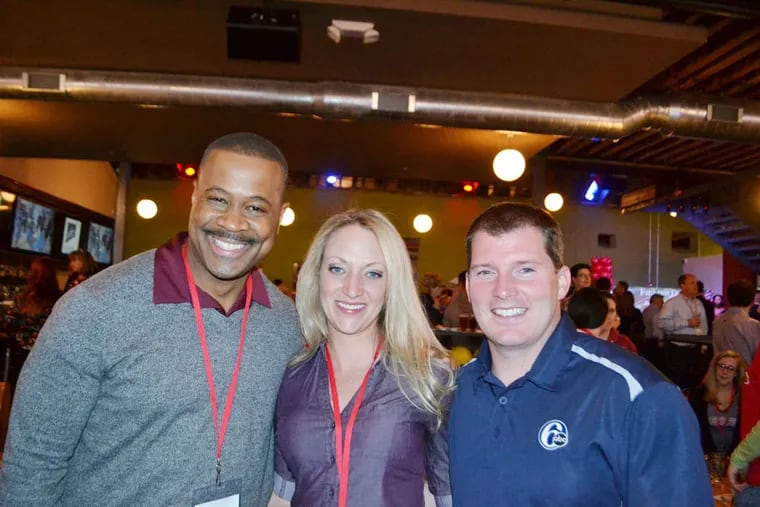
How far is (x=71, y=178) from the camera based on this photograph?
404 inches

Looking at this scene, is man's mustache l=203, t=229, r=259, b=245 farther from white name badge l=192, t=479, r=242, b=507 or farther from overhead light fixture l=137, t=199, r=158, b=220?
overhead light fixture l=137, t=199, r=158, b=220

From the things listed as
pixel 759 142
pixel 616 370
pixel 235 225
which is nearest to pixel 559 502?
pixel 616 370

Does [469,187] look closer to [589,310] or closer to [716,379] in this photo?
[716,379]

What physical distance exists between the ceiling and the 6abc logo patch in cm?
388

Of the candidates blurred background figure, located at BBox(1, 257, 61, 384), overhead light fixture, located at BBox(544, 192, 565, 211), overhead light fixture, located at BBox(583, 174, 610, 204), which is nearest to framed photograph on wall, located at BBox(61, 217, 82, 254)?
blurred background figure, located at BBox(1, 257, 61, 384)

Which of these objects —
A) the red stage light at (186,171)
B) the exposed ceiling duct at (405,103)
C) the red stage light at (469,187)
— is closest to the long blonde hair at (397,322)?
the exposed ceiling duct at (405,103)

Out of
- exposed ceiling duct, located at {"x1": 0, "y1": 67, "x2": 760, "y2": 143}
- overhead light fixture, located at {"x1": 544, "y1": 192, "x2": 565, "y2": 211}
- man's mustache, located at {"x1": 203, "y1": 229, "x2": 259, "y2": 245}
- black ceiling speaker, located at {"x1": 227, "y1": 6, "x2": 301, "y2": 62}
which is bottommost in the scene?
man's mustache, located at {"x1": 203, "y1": 229, "x2": 259, "y2": 245}

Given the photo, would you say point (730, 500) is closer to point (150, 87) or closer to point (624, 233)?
point (150, 87)

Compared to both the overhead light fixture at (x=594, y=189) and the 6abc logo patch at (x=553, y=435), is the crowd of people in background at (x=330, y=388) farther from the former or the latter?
the overhead light fixture at (x=594, y=189)

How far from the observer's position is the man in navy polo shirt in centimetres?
134

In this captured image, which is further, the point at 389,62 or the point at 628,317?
the point at 628,317

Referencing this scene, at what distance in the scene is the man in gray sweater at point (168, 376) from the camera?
1.54m

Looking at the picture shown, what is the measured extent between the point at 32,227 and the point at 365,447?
8433 mm

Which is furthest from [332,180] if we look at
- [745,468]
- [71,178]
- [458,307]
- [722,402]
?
[745,468]
